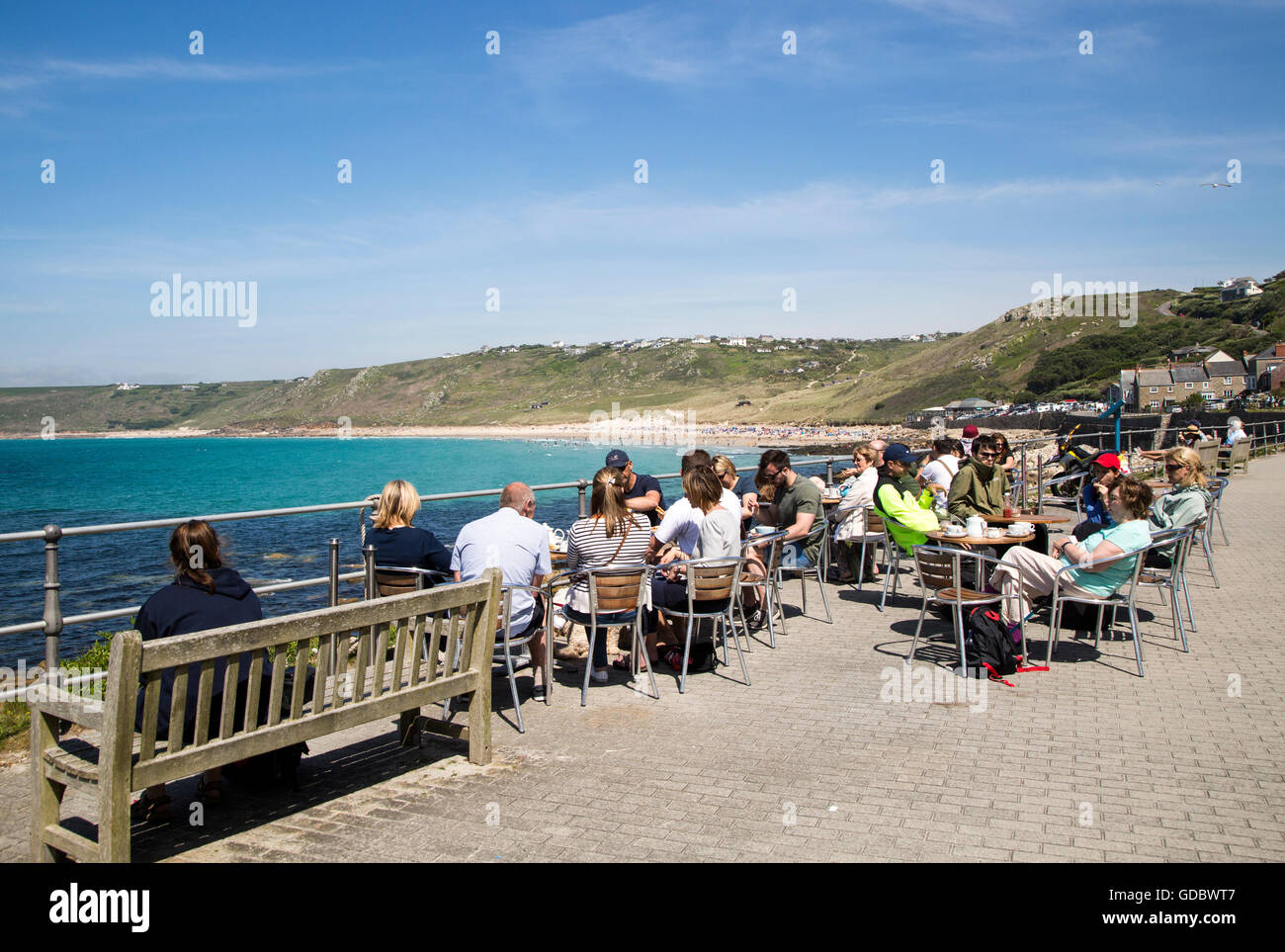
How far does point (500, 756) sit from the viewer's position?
5.21m

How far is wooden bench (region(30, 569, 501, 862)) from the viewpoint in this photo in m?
3.50

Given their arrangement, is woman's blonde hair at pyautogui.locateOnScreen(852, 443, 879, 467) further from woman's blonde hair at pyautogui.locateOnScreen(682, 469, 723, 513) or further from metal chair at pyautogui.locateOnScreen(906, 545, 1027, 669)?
woman's blonde hair at pyautogui.locateOnScreen(682, 469, 723, 513)

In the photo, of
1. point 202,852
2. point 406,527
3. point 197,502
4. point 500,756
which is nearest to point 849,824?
point 500,756

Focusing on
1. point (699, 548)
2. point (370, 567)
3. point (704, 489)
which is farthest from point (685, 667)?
point (370, 567)

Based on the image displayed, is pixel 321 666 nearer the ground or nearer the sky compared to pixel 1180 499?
nearer the ground

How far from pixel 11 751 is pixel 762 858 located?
4306 millimetres

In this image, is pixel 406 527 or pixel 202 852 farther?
pixel 406 527

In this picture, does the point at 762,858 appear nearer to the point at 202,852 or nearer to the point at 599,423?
the point at 202,852

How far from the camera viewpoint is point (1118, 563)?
7.00m

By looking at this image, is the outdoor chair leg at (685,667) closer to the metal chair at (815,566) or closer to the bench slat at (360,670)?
the metal chair at (815,566)

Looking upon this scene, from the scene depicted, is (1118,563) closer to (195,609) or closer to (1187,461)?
(1187,461)

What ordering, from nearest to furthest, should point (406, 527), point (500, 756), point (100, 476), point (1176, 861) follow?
point (1176, 861) < point (500, 756) < point (406, 527) < point (100, 476)

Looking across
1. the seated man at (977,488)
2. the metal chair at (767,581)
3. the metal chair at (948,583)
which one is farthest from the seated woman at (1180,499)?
the metal chair at (767,581)

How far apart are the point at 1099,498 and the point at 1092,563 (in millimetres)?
2494
